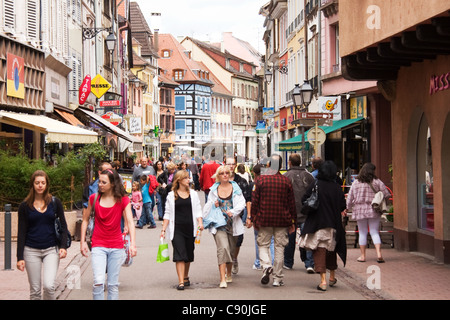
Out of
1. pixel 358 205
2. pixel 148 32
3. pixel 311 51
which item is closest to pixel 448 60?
pixel 358 205

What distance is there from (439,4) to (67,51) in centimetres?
2270

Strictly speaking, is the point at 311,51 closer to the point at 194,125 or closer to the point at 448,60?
the point at 448,60

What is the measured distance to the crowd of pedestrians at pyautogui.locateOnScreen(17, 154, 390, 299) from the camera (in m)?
8.97

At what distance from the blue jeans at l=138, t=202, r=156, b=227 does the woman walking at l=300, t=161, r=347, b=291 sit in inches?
443

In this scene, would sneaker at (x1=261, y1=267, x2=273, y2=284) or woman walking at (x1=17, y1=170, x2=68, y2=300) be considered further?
sneaker at (x1=261, y1=267, x2=273, y2=284)

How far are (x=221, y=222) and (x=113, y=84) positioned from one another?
37.0 m

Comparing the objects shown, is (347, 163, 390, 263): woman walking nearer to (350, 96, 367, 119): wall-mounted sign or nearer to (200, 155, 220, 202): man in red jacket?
(200, 155, 220, 202): man in red jacket

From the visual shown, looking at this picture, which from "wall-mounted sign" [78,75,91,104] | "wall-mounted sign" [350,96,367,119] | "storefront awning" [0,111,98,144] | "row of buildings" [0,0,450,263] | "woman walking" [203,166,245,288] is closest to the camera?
"woman walking" [203,166,245,288]

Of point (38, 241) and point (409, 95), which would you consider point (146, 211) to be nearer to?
point (409, 95)

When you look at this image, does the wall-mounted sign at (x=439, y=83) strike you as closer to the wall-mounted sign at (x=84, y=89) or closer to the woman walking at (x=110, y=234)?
the woman walking at (x=110, y=234)

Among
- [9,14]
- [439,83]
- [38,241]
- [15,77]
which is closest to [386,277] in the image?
[439,83]

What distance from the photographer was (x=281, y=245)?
39.2 feet

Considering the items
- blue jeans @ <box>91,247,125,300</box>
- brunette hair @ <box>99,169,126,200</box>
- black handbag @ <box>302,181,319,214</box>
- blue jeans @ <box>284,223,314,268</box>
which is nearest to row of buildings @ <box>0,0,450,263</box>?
blue jeans @ <box>284,223,314,268</box>

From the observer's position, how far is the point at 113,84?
1892 inches
